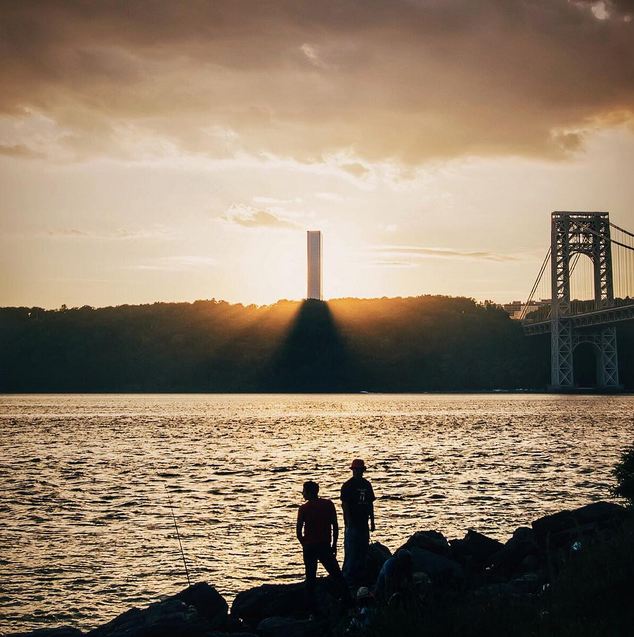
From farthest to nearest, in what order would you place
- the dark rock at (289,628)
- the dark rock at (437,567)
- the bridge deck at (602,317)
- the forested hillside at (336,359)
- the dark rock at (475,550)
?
the forested hillside at (336,359) → the bridge deck at (602,317) → the dark rock at (475,550) → the dark rock at (437,567) → the dark rock at (289,628)

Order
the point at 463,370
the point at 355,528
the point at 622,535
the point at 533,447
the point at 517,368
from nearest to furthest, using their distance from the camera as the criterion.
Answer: the point at 622,535, the point at 355,528, the point at 533,447, the point at 517,368, the point at 463,370

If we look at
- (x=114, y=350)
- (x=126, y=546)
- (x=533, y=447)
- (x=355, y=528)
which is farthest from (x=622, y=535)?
(x=114, y=350)

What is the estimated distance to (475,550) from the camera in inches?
665

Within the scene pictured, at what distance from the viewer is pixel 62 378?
652 ft

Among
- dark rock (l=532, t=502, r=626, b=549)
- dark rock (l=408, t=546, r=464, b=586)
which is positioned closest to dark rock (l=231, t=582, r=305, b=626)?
dark rock (l=408, t=546, r=464, b=586)

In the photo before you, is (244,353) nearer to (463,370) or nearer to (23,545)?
(463,370)

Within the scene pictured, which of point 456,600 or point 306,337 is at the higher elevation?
point 306,337

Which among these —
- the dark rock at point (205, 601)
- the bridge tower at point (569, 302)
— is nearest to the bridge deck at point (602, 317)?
the bridge tower at point (569, 302)

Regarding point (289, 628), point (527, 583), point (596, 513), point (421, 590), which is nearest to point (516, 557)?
point (527, 583)

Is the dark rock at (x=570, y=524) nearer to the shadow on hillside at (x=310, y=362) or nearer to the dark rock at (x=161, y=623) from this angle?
the dark rock at (x=161, y=623)

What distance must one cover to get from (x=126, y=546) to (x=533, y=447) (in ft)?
106

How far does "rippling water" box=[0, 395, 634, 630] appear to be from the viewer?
18.2 meters

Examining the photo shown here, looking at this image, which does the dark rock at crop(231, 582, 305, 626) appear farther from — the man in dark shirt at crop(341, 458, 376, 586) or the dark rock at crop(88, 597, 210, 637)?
the dark rock at crop(88, 597, 210, 637)

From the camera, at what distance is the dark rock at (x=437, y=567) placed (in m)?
14.0
